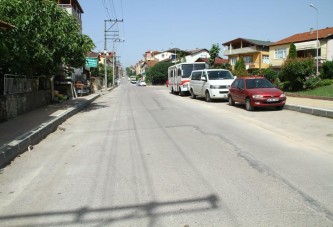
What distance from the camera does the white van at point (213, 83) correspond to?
2206cm

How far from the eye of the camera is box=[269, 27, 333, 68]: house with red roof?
56.0 m

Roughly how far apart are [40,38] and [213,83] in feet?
33.7

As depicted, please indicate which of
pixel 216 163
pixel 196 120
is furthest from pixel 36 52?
pixel 216 163

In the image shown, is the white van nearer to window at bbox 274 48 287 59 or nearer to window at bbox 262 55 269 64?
window at bbox 274 48 287 59

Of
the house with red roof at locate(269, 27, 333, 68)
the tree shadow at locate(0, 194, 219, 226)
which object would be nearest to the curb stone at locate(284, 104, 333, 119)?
the tree shadow at locate(0, 194, 219, 226)

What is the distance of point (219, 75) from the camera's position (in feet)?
75.7

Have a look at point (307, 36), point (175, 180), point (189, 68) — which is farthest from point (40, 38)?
point (307, 36)

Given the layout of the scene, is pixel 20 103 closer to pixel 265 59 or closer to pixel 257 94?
pixel 257 94

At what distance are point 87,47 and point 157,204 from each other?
15.4 metres

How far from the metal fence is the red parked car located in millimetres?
10165

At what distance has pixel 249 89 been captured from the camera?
17.1 m

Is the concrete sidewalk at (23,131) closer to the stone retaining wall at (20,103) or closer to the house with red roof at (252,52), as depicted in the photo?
the stone retaining wall at (20,103)

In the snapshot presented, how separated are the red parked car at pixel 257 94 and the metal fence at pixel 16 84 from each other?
1016 cm

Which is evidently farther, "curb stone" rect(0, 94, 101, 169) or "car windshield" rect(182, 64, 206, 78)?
"car windshield" rect(182, 64, 206, 78)
